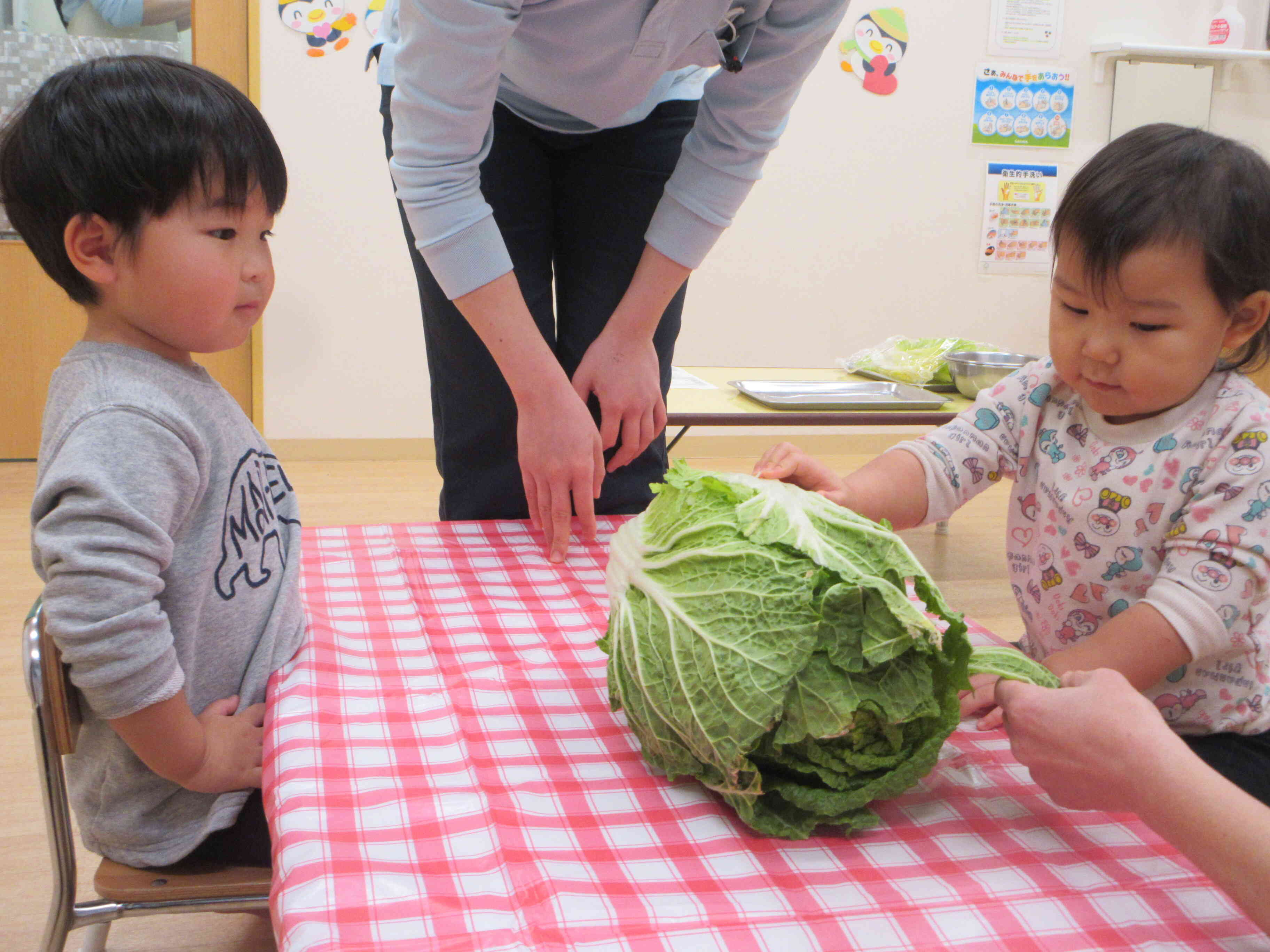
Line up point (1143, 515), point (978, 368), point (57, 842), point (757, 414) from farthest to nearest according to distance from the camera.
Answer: point (978, 368) < point (757, 414) < point (1143, 515) < point (57, 842)

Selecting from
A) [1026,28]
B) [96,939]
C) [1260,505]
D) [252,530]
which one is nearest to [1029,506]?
[1260,505]

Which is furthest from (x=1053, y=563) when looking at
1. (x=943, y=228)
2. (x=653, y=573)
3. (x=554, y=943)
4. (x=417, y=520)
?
(x=943, y=228)

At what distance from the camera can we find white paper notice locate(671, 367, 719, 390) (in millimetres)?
3115

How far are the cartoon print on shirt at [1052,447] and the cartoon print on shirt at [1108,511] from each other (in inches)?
3.1

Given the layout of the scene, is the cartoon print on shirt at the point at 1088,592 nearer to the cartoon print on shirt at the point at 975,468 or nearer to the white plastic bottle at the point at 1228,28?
the cartoon print on shirt at the point at 975,468

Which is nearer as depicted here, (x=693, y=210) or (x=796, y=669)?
(x=796, y=669)

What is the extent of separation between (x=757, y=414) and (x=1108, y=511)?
1.67m

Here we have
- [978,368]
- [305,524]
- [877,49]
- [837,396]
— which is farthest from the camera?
[877,49]

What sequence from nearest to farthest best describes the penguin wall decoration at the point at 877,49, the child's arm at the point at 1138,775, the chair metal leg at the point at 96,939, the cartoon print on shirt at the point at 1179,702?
the child's arm at the point at 1138,775, the cartoon print on shirt at the point at 1179,702, the chair metal leg at the point at 96,939, the penguin wall decoration at the point at 877,49

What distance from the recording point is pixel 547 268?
Result: 1.60m

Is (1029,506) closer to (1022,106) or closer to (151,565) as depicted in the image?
(151,565)

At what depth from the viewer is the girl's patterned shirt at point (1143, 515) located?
3.24 feet

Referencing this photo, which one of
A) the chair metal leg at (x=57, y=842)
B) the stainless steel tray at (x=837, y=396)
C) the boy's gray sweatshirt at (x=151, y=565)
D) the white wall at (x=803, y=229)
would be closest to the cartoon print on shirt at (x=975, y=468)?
the boy's gray sweatshirt at (x=151, y=565)

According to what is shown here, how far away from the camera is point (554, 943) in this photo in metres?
0.65
